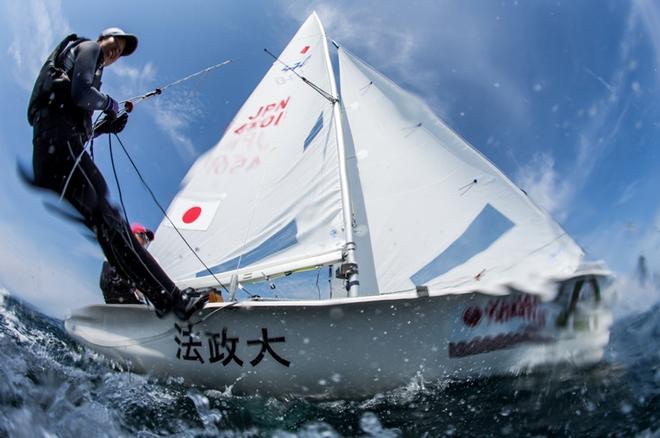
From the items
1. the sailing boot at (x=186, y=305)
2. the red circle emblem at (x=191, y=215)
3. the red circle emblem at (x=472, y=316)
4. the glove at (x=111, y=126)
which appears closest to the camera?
the glove at (x=111, y=126)

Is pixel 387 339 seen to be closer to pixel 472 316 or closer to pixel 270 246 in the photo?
pixel 472 316

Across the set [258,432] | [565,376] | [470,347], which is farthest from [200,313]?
[565,376]

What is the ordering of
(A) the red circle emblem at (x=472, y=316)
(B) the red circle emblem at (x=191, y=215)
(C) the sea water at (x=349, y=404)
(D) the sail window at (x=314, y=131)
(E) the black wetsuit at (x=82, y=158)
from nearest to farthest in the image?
(C) the sea water at (x=349, y=404)
(E) the black wetsuit at (x=82, y=158)
(A) the red circle emblem at (x=472, y=316)
(D) the sail window at (x=314, y=131)
(B) the red circle emblem at (x=191, y=215)

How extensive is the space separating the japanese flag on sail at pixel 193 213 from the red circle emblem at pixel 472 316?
3.24 meters

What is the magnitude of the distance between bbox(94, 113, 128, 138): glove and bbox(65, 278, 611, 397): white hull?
1.42m

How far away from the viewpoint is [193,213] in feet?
17.0

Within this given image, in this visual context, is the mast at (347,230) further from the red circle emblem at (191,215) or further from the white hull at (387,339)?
the red circle emblem at (191,215)

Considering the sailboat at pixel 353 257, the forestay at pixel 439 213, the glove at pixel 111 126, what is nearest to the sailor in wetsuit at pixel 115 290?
the sailboat at pixel 353 257

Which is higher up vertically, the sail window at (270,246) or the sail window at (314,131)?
the sail window at (314,131)

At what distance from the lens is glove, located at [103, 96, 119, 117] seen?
7.89ft

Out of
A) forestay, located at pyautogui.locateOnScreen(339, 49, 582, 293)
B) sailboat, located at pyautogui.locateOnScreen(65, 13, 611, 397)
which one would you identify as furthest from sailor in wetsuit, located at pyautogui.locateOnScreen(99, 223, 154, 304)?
forestay, located at pyautogui.locateOnScreen(339, 49, 582, 293)

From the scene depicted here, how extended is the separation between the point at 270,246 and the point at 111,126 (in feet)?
6.42

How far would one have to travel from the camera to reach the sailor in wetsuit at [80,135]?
2191 millimetres

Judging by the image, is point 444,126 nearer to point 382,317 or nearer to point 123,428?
point 382,317
